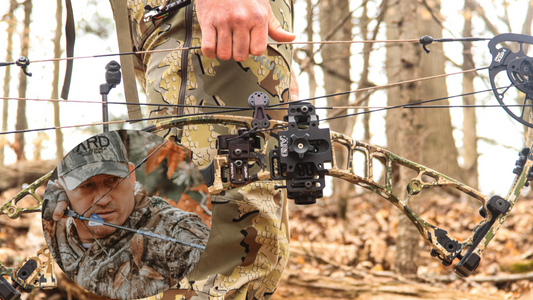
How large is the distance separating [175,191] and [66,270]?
15.9 inches

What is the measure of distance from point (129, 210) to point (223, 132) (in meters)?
0.35

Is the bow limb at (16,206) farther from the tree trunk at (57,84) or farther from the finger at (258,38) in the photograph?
the tree trunk at (57,84)

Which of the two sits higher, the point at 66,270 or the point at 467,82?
the point at 467,82

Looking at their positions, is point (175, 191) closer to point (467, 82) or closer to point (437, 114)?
point (437, 114)

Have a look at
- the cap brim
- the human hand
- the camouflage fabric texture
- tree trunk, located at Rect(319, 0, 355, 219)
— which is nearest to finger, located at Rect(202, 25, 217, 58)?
the human hand

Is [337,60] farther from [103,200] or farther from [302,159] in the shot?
[103,200]

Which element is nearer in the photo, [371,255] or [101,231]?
[101,231]

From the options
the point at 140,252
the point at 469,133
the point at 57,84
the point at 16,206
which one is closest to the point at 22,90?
the point at 57,84

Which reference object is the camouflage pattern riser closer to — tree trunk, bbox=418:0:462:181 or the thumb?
the thumb

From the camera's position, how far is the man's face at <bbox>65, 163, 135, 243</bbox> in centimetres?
124

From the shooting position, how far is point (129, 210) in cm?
124

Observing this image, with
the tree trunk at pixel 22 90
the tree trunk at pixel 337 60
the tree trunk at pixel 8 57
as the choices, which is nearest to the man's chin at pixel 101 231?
the tree trunk at pixel 337 60

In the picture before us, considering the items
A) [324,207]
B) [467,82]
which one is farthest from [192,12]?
[467,82]

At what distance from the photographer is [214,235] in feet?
4.08
